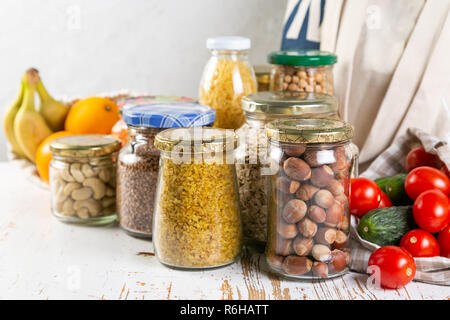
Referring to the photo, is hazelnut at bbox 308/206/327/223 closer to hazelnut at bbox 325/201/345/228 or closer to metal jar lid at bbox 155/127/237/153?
hazelnut at bbox 325/201/345/228

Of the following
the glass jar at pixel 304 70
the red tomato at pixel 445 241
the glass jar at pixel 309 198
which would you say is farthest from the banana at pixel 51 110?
the red tomato at pixel 445 241

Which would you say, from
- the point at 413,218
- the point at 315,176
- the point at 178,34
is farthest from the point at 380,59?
the point at 178,34

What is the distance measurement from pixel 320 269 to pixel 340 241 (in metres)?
0.05

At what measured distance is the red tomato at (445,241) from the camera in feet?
2.96

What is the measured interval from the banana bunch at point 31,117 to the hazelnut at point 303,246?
0.77 meters

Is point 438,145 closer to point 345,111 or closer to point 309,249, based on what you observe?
point 345,111

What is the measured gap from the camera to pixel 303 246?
834mm

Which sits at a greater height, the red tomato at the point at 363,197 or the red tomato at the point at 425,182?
the red tomato at the point at 425,182

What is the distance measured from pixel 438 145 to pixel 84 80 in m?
1.09

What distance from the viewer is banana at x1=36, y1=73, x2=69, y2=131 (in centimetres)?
138

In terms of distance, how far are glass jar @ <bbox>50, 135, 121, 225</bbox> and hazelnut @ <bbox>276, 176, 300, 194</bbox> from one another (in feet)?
1.32

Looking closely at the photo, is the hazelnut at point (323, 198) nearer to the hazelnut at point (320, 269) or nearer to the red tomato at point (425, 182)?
the hazelnut at point (320, 269)
